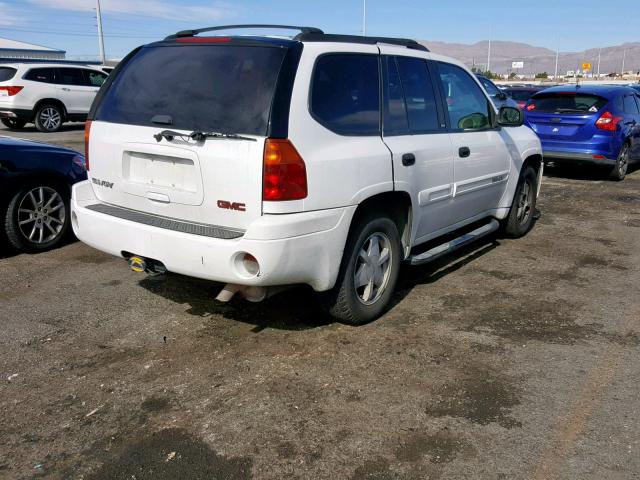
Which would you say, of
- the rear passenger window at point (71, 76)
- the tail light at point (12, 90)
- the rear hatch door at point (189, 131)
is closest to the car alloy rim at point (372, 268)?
the rear hatch door at point (189, 131)

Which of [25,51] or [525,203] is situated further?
[25,51]

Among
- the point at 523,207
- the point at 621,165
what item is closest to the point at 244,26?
the point at 523,207

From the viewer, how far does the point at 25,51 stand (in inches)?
2140

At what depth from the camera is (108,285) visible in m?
5.02

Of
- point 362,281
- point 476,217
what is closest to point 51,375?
point 362,281

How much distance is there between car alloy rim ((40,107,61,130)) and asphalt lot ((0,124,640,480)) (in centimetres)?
1315

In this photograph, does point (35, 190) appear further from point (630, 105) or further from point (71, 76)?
point (71, 76)

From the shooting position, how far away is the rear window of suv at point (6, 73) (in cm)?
1630

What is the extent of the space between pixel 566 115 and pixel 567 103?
340mm

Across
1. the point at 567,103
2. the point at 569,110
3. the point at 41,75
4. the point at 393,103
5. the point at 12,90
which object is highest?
the point at 41,75

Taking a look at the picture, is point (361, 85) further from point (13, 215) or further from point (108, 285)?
point (13, 215)

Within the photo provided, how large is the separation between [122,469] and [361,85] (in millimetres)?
2646

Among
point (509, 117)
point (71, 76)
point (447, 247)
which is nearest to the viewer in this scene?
point (447, 247)

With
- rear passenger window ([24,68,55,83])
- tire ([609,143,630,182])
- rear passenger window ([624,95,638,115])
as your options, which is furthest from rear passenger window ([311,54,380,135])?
rear passenger window ([24,68,55,83])
